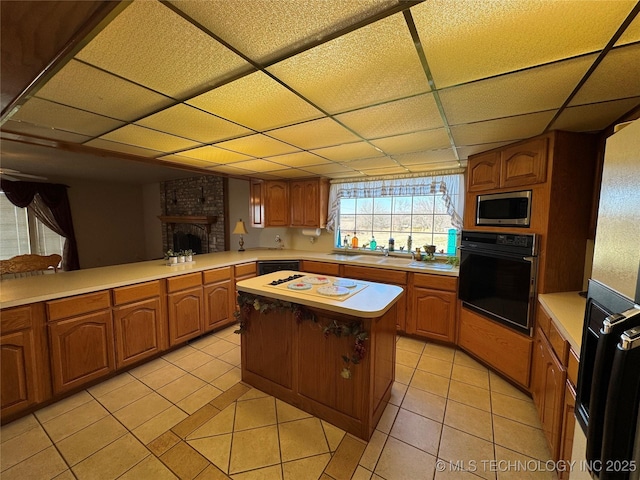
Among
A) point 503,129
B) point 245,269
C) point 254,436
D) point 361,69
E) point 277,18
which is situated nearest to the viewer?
point 277,18

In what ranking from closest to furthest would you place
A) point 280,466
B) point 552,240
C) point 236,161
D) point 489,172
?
point 280,466, point 552,240, point 489,172, point 236,161

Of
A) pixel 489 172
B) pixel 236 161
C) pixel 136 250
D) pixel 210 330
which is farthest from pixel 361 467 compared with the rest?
pixel 136 250

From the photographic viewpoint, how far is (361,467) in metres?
1.50

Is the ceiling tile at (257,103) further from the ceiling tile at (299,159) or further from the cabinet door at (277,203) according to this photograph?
the cabinet door at (277,203)

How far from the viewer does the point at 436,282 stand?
2.90m

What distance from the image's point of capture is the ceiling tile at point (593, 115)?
1.48m

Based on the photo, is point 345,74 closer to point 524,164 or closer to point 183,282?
point 524,164

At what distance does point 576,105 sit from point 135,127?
300 centimetres

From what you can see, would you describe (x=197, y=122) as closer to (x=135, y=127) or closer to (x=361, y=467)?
(x=135, y=127)

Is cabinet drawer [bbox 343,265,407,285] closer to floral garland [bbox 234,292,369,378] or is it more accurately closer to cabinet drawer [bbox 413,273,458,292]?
cabinet drawer [bbox 413,273,458,292]

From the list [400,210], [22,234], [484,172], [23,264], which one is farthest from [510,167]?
[22,234]

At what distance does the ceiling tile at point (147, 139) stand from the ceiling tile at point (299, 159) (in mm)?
895

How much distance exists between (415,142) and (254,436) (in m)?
2.62

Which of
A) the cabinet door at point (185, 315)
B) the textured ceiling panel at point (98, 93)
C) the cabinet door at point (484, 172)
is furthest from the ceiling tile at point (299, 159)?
the cabinet door at point (185, 315)
